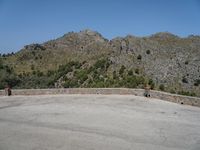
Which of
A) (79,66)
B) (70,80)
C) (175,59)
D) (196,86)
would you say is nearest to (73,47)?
(79,66)

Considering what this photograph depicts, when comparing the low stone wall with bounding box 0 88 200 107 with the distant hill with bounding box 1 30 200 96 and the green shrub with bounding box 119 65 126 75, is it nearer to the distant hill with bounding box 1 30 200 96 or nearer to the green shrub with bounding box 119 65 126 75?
the distant hill with bounding box 1 30 200 96

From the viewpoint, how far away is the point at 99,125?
17.2 m

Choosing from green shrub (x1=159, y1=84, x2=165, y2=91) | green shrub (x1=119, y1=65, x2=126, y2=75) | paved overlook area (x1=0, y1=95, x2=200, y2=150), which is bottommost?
paved overlook area (x1=0, y1=95, x2=200, y2=150)

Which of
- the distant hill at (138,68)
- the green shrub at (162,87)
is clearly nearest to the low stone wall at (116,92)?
the distant hill at (138,68)

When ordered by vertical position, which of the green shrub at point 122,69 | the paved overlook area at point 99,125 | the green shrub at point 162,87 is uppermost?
the green shrub at point 122,69

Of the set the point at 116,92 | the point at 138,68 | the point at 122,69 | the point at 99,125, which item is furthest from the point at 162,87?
the point at 99,125

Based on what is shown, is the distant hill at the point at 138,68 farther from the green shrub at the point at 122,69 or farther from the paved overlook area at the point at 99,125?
the paved overlook area at the point at 99,125

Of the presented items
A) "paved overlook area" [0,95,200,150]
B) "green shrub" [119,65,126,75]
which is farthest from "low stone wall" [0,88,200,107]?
"green shrub" [119,65,126,75]

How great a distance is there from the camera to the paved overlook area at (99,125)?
45.0 feet

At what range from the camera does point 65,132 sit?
1559cm

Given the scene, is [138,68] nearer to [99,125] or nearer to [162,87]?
[162,87]

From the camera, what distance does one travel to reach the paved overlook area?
1370cm

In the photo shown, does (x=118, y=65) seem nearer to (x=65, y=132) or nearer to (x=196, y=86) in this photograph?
(x=196, y=86)

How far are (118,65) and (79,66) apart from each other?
12752 mm
